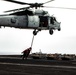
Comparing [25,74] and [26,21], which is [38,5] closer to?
[26,21]

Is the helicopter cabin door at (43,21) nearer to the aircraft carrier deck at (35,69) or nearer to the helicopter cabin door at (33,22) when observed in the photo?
the helicopter cabin door at (33,22)

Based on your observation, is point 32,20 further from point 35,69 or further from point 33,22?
point 35,69

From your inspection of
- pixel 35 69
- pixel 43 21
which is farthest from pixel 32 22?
pixel 35 69

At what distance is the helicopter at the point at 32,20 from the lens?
5433 cm

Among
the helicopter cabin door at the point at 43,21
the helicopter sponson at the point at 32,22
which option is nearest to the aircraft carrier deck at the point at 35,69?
the helicopter sponson at the point at 32,22

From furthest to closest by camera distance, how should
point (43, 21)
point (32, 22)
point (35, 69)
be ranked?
point (43, 21)
point (32, 22)
point (35, 69)

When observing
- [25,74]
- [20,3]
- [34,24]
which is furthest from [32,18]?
[25,74]

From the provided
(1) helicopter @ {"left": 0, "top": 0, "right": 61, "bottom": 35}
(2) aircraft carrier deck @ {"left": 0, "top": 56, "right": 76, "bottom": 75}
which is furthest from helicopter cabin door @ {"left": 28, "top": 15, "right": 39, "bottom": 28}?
(2) aircraft carrier deck @ {"left": 0, "top": 56, "right": 76, "bottom": 75}

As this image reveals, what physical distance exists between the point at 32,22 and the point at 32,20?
0.42 meters

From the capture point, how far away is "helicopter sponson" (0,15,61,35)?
177 feet

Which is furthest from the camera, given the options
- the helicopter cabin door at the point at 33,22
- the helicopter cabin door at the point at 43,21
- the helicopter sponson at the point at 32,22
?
the helicopter cabin door at the point at 43,21

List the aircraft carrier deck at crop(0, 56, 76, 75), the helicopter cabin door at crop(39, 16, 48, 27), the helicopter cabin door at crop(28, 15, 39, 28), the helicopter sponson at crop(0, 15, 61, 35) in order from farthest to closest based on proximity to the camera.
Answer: the helicopter cabin door at crop(39, 16, 48, 27), the helicopter cabin door at crop(28, 15, 39, 28), the helicopter sponson at crop(0, 15, 61, 35), the aircraft carrier deck at crop(0, 56, 76, 75)

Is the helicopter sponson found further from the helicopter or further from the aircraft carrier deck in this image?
the aircraft carrier deck

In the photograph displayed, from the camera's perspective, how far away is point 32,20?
2301 inches
